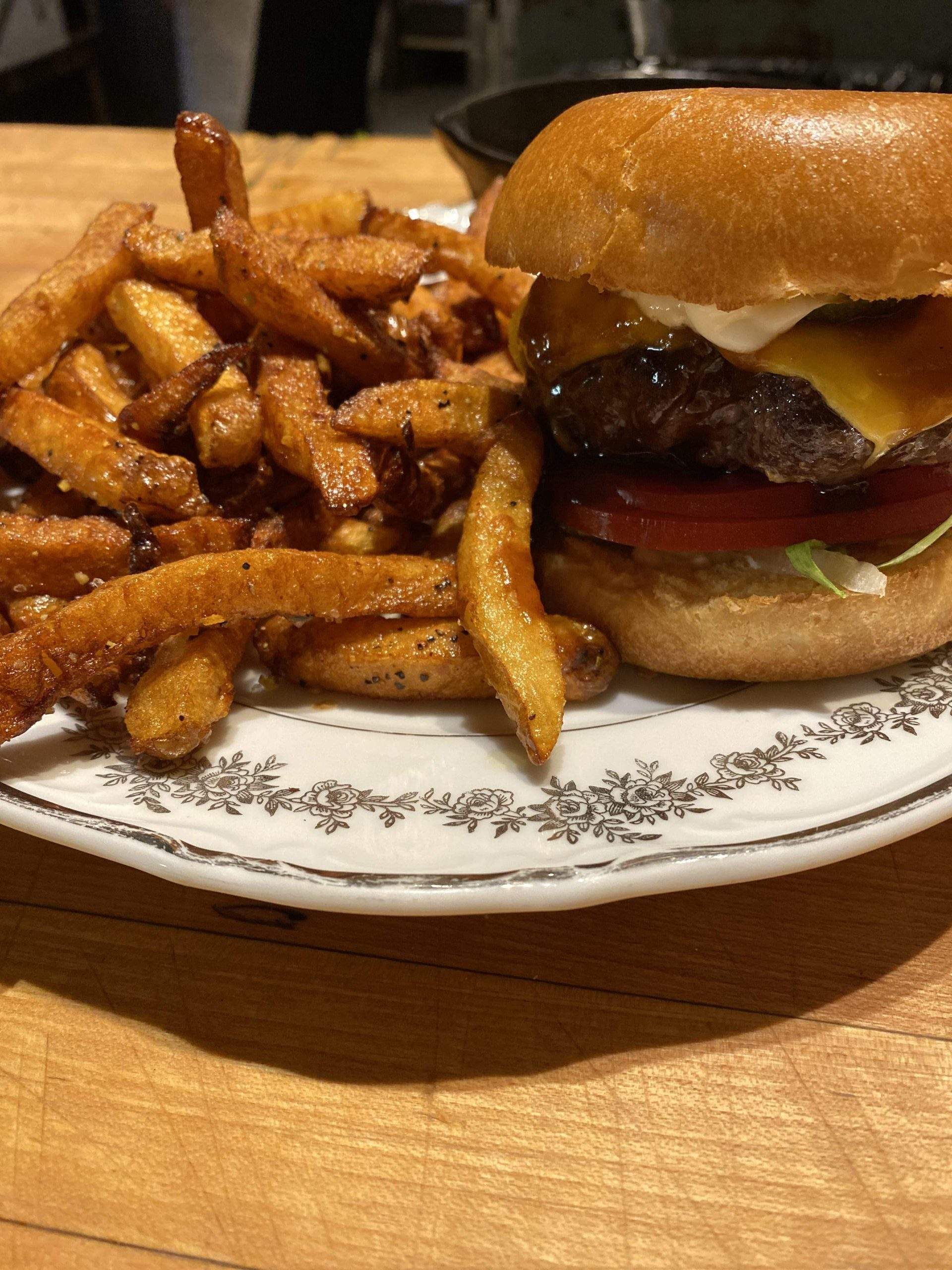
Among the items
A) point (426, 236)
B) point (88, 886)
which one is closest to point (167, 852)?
point (88, 886)

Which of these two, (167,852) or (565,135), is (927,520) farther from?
(167,852)

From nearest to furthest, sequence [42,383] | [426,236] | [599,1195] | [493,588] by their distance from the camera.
A: [599,1195] → [493,588] → [42,383] → [426,236]

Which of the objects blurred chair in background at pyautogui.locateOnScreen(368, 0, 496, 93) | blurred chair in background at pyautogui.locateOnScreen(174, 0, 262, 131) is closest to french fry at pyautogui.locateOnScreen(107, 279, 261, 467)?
blurred chair in background at pyautogui.locateOnScreen(368, 0, 496, 93)

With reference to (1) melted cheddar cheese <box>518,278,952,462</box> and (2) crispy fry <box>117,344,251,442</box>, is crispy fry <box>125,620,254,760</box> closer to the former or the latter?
(2) crispy fry <box>117,344,251,442</box>

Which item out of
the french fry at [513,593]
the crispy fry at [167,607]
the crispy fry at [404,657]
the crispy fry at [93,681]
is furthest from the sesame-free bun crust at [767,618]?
the crispy fry at [93,681]

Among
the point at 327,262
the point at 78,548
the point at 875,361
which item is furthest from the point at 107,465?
the point at 875,361

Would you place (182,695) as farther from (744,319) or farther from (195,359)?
(744,319)
